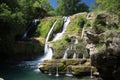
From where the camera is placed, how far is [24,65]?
104 ft

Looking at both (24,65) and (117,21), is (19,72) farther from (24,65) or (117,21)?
(117,21)

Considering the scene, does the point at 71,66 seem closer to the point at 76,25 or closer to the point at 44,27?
the point at 76,25

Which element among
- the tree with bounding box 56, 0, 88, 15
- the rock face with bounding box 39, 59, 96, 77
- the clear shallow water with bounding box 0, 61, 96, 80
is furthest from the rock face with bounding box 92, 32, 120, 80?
the tree with bounding box 56, 0, 88, 15

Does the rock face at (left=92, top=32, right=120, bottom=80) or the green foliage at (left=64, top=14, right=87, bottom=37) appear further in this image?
the green foliage at (left=64, top=14, right=87, bottom=37)

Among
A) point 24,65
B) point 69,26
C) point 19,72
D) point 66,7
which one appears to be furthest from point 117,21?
point 66,7

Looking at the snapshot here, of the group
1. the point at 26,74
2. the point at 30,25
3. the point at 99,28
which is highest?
the point at 30,25

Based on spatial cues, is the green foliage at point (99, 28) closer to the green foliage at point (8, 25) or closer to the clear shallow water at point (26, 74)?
the clear shallow water at point (26, 74)

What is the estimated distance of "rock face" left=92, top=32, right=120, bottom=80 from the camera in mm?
16109

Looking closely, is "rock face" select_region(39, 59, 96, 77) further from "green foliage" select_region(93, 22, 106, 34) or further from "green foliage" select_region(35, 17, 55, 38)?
"green foliage" select_region(35, 17, 55, 38)

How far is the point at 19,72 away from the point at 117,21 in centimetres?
1073

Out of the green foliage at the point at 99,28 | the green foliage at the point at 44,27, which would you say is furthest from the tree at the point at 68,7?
the green foliage at the point at 99,28

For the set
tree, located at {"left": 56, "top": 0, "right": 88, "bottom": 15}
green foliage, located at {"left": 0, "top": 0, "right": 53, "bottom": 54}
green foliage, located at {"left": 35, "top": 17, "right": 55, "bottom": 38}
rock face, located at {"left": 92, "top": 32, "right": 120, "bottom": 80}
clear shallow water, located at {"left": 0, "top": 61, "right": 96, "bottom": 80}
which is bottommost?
rock face, located at {"left": 92, "top": 32, "right": 120, "bottom": 80}

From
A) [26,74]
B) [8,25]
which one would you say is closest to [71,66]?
[26,74]

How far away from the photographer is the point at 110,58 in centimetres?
1628
